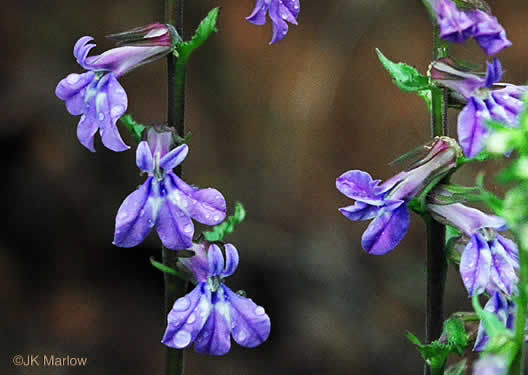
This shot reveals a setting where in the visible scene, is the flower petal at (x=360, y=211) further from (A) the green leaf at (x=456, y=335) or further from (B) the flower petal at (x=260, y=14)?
(B) the flower petal at (x=260, y=14)

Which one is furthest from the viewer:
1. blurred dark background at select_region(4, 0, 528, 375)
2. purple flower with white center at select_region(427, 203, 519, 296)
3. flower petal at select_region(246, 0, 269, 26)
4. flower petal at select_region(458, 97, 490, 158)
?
blurred dark background at select_region(4, 0, 528, 375)

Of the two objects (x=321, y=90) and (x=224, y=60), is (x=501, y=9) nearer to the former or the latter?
(x=321, y=90)

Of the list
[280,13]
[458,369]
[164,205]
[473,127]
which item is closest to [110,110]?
[164,205]

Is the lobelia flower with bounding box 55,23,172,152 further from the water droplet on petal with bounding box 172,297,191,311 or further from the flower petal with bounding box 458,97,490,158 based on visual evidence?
the flower petal with bounding box 458,97,490,158

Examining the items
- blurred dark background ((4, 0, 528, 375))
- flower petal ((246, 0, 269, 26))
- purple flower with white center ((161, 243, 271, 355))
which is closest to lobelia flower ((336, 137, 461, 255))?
purple flower with white center ((161, 243, 271, 355))

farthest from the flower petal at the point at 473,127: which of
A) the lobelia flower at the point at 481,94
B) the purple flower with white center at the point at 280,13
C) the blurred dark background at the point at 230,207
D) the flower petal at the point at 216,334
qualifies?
the blurred dark background at the point at 230,207

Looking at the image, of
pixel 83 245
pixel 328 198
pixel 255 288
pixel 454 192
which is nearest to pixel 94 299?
pixel 83 245

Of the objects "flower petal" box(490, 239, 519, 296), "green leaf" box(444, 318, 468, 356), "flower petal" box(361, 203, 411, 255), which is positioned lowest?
"green leaf" box(444, 318, 468, 356)

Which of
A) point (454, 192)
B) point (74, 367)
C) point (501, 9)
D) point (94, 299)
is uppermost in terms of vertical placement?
point (501, 9)
